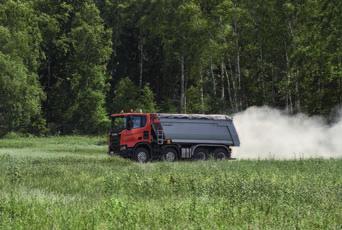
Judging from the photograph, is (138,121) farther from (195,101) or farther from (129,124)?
(195,101)

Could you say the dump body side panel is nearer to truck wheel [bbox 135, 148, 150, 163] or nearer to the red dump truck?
the red dump truck

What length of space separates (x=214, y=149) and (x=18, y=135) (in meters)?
33.8

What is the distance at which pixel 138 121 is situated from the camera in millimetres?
31891

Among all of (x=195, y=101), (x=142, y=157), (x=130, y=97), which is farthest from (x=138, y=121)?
(x=130, y=97)

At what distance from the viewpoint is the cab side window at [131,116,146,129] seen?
31.7 meters

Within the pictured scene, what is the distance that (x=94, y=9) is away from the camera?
65625 millimetres

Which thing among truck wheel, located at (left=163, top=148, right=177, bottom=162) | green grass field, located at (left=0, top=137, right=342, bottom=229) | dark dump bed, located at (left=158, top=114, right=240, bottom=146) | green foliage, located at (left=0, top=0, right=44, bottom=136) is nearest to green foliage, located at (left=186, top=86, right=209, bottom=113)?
green foliage, located at (left=0, top=0, right=44, bottom=136)

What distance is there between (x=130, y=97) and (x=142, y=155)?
3439 centimetres

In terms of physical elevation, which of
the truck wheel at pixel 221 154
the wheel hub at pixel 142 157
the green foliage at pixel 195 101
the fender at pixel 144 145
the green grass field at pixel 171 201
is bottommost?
the green grass field at pixel 171 201

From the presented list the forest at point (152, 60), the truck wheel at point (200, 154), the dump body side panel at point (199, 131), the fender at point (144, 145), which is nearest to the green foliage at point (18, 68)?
the forest at point (152, 60)

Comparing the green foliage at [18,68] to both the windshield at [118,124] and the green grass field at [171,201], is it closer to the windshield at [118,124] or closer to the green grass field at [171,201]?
the windshield at [118,124]

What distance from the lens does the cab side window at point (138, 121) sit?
104 ft

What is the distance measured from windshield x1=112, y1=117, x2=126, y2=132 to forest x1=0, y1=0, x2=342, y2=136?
15708mm

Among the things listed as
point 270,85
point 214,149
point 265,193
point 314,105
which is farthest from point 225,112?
point 265,193
